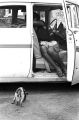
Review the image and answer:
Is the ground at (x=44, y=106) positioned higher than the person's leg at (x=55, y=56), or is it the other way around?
the person's leg at (x=55, y=56)

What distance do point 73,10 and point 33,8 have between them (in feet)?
2.76

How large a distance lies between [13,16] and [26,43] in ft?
2.42

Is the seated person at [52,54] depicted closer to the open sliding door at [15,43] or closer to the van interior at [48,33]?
the van interior at [48,33]

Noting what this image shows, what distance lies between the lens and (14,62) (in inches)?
268

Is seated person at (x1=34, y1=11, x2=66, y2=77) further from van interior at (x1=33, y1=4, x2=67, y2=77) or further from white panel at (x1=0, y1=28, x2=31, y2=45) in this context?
white panel at (x1=0, y1=28, x2=31, y2=45)

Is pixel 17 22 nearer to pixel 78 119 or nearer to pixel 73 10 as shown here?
pixel 73 10

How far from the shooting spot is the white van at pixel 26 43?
22.0ft

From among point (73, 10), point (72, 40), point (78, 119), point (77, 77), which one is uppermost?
point (73, 10)

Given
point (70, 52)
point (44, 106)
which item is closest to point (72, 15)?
point (70, 52)

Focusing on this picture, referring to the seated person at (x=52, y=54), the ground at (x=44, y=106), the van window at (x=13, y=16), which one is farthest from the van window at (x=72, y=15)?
the ground at (x=44, y=106)

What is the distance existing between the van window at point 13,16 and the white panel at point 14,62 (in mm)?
546

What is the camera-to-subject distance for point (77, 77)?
6.87 m

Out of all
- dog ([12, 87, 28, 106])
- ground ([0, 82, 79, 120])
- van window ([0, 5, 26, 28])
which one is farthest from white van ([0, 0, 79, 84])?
dog ([12, 87, 28, 106])

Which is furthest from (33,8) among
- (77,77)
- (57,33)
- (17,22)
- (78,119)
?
(78,119)
